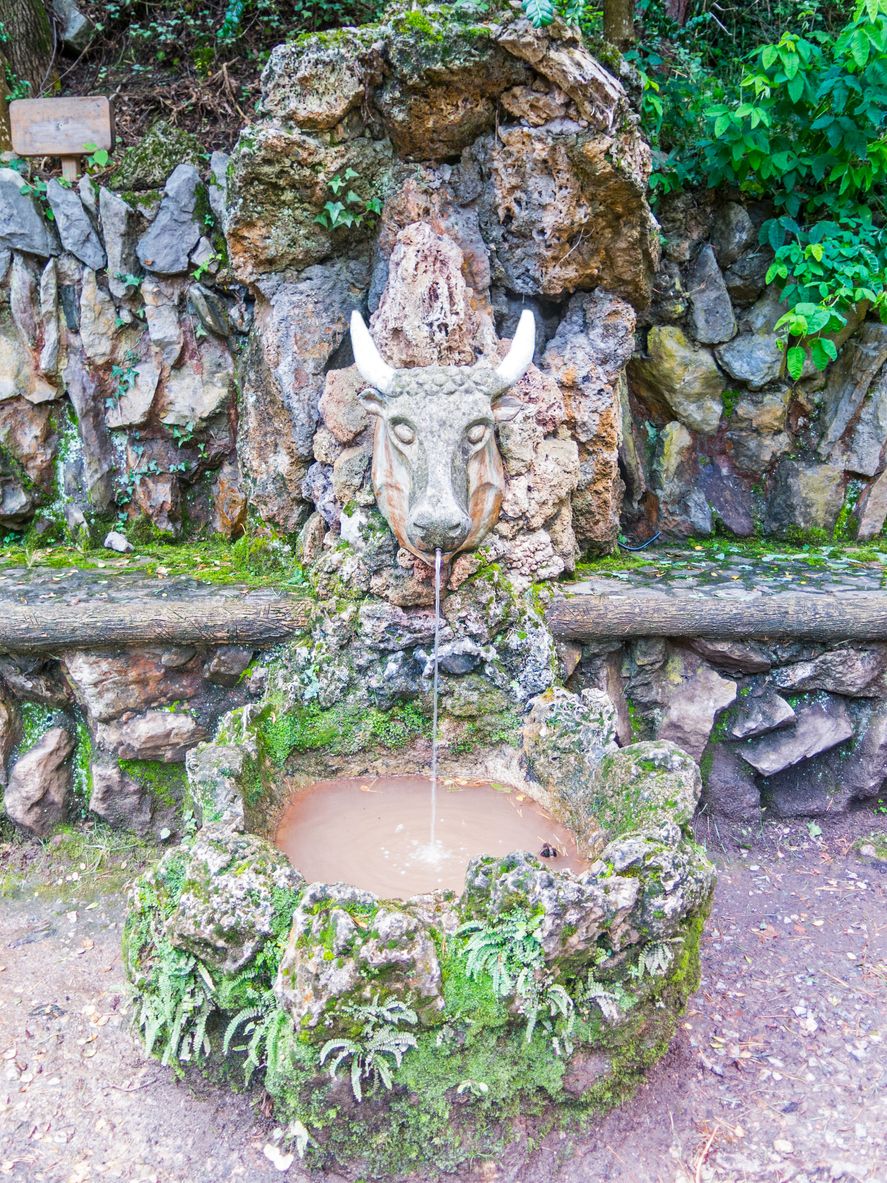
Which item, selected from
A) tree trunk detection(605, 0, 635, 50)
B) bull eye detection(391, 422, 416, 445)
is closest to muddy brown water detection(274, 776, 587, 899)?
bull eye detection(391, 422, 416, 445)

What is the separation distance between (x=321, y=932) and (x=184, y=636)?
7.05 feet

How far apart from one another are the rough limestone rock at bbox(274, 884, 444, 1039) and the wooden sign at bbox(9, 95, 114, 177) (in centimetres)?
494

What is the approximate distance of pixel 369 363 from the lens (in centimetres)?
362

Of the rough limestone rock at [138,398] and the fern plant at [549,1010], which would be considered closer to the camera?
the fern plant at [549,1010]

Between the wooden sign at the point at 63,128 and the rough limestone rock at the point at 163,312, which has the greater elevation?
the wooden sign at the point at 63,128

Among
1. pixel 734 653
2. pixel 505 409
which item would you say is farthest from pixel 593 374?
pixel 734 653

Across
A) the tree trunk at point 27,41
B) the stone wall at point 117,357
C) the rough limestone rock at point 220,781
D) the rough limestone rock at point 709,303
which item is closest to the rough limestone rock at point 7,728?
the stone wall at point 117,357

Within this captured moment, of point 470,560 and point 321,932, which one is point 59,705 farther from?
point 321,932

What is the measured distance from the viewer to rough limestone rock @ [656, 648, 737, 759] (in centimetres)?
465

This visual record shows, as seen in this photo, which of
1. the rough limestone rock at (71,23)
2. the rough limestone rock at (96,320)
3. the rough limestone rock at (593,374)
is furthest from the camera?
the rough limestone rock at (71,23)

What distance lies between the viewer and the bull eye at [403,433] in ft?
11.3

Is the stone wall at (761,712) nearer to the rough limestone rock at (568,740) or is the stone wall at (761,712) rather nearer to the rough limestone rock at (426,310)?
the rough limestone rock at (568,740)

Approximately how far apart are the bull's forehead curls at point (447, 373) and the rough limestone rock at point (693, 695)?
185cm

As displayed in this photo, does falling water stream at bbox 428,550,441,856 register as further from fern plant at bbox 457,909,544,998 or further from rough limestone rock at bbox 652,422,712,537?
rough limestone rock at bbox 652,422,712,537
